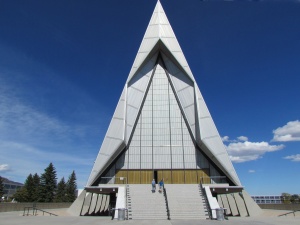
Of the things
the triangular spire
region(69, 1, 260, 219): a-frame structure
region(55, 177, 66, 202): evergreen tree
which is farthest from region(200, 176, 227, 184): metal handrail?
region(55, 177, 66, 202): evergreen tree

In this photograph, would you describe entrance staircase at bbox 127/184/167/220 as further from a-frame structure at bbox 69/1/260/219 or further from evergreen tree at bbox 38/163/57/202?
evergreen tree at bbox 38/163/57/202

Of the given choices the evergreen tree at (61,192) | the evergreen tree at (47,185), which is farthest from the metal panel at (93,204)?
the evergreen tree at (61,192)

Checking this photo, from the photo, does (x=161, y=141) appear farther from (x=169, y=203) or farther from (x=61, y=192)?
(x=61, y=192)

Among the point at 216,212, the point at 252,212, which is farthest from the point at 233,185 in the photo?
the point at 216,212

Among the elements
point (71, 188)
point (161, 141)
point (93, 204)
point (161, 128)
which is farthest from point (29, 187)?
point (161, 128)

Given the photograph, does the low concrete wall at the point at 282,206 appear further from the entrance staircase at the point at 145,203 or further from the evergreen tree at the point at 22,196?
the evergreen tree at the point at 22,196

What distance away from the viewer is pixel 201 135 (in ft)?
73.4

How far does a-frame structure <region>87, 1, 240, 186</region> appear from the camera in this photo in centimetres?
2283

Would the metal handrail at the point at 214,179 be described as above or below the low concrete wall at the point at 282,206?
above

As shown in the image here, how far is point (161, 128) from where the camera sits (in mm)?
25797

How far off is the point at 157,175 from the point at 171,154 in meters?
2.51

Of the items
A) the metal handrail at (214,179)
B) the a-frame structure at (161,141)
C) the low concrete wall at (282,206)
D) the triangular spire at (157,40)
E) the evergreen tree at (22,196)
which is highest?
the triangular spire at (157,40)

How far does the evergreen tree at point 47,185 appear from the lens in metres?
45.6

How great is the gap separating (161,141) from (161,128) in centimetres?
142
